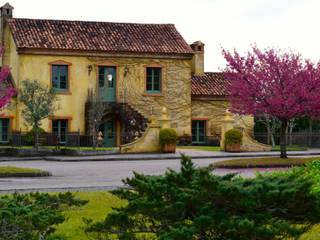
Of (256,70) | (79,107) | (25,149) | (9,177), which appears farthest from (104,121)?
(9,177)

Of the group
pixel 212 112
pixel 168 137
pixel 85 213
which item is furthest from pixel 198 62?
pixel 85 213

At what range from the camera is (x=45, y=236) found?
6305 mm

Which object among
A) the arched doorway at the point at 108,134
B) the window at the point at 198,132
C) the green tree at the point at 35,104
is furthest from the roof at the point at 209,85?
the green tree at the point at 35,104

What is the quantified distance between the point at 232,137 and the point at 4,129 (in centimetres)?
1361

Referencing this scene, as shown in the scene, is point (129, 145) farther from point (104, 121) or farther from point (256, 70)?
point (256, 70)

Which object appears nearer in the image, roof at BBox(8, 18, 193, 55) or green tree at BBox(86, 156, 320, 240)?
green tree at BBox(86, 156, 320, 240)

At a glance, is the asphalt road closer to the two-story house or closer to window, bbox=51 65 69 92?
the two-story house

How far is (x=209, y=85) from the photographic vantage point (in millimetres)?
49219

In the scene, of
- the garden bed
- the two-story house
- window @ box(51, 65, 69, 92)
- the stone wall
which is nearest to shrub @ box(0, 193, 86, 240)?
the garden bed

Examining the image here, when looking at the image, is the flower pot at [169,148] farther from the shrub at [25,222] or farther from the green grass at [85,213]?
the shrub at [25,222]

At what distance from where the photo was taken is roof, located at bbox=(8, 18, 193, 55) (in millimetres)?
43594

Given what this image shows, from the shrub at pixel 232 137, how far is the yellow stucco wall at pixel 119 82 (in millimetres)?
8686

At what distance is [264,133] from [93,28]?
13.1 m

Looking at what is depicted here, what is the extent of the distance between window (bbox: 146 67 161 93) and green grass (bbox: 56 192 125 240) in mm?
31279
